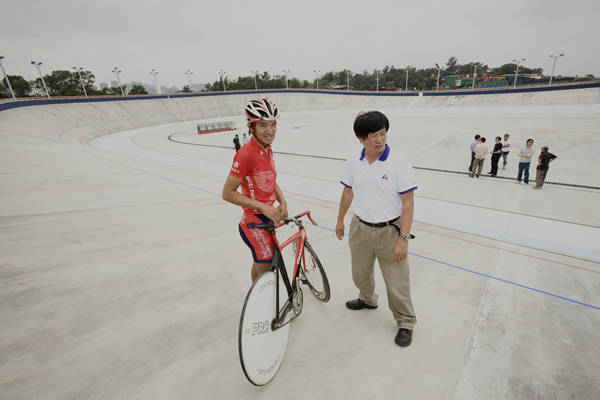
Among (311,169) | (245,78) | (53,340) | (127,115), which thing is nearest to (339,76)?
(245,78)

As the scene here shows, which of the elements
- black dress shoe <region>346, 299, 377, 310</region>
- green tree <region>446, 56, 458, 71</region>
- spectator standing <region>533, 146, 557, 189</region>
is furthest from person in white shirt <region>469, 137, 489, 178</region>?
green tree <region>446, 56, 458, 71</region>

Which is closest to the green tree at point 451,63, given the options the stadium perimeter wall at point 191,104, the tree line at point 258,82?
the tree line at point 258,82

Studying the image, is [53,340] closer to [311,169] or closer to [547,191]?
[311,169]

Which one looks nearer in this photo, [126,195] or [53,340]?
[53,340]

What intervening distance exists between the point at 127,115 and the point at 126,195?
40.0m

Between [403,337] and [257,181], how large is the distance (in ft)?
7.46

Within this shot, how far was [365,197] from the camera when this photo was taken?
266 cm

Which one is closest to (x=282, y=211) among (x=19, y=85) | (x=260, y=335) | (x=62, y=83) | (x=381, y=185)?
(x=381, y=185)

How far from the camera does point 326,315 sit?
3.26 metres

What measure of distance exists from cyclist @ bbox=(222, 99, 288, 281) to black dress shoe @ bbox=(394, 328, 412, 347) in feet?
5.32

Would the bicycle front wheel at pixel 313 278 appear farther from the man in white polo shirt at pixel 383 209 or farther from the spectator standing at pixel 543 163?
the spectator standing at pixel 543 163

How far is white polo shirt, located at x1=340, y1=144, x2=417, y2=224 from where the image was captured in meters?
2.46

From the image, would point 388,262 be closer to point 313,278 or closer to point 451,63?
point 313,278

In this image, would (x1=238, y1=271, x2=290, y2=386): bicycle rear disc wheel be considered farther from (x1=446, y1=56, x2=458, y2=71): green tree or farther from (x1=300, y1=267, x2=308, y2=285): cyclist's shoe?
(x1=446, y1=56, x2=458, y2=71): green tree
